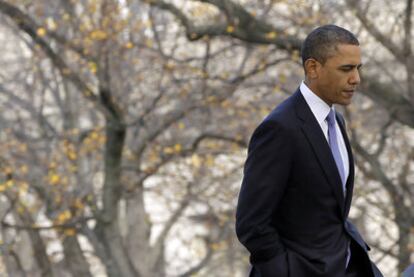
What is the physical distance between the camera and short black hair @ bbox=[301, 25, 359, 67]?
3.42m

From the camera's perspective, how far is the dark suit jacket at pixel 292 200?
3375 mm

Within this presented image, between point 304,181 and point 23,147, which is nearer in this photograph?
point 304,181

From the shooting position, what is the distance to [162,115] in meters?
15.7

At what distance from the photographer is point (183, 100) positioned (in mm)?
14773

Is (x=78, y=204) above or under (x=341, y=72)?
under

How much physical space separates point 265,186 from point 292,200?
119 millimetres

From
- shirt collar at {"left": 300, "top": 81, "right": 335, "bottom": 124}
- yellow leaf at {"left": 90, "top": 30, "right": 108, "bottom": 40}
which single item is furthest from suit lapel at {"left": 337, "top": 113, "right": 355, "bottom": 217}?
yellow leaf at {"left": 90, "top": 30, "right": 108, "bottom": 40}

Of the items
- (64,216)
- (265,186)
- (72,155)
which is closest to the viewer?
(265,186)

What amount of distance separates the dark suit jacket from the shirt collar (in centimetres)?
3

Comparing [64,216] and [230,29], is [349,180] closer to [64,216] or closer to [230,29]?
[230,29]

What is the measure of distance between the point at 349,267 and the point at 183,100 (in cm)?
1127

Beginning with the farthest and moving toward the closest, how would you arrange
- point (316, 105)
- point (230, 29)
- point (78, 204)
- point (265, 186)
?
point (78, 204), point (230, 29), point (316, 105), point (265, 186)

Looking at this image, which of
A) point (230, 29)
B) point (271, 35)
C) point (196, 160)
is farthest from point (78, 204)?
point (196, 160)

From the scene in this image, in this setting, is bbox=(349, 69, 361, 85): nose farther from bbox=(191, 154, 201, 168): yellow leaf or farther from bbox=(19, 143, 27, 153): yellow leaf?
bbox=(19, 143, 27, 153): yellow leaf
